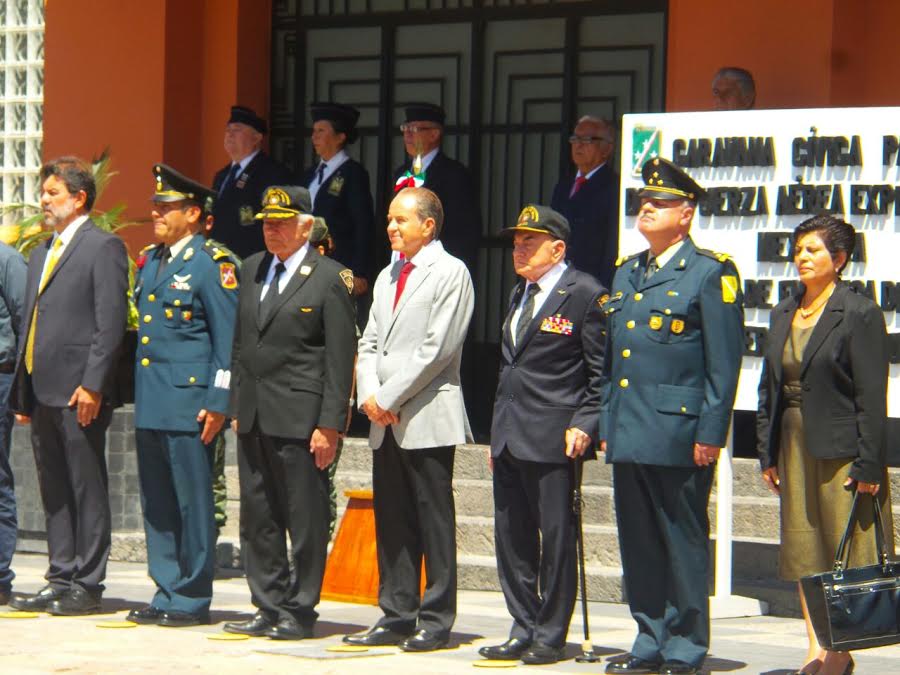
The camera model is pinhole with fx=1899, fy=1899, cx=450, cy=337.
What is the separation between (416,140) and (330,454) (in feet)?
10.7

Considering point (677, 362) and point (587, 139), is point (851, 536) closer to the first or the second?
point (677, 362)

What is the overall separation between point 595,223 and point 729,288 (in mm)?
3284

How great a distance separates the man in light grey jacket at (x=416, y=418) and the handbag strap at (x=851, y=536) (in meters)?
1.67

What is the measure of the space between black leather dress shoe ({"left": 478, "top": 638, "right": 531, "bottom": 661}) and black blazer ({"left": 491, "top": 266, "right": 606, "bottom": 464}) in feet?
2.45

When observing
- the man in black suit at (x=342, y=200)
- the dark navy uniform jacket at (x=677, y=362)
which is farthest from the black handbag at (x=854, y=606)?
the man in black suit at (x=342, y=200)

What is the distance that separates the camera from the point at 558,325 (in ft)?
25.6

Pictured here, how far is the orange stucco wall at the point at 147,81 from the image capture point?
13008 mm

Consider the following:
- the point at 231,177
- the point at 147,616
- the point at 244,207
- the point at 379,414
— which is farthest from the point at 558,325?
the point at 231,177

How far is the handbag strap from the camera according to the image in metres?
7.07

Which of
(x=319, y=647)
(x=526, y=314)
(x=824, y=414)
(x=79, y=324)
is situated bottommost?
(x=319, y=647)

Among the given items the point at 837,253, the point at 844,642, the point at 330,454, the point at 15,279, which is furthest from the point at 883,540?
the point at 15,279

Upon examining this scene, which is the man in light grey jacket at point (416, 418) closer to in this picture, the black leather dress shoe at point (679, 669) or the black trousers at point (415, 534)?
the black trousers at point (415, 534)

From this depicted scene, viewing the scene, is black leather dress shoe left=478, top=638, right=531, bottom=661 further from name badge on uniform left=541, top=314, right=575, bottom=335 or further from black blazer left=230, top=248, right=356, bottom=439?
name badge on uniform left=541, top=314, right=575, bottom=335

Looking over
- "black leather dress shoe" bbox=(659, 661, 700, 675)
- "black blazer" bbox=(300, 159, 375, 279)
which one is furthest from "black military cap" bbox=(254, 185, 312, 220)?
"black blazer" bbox=(300, 159, 375, 279)
